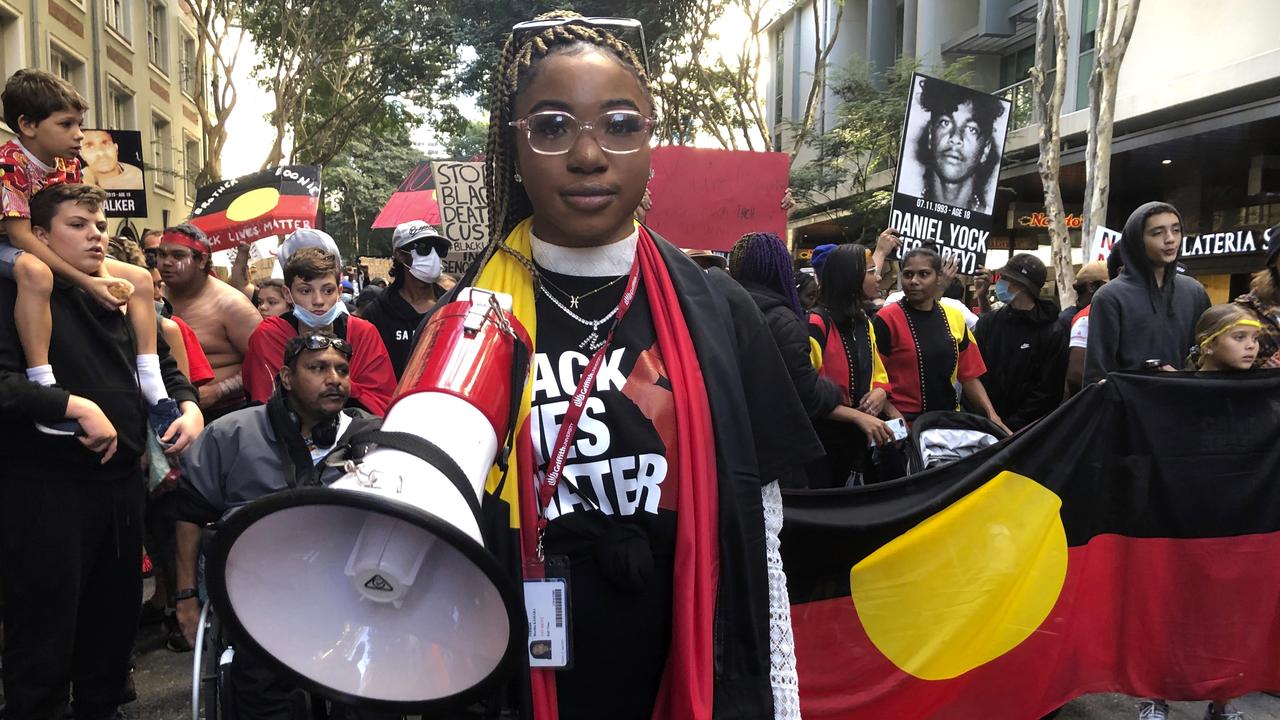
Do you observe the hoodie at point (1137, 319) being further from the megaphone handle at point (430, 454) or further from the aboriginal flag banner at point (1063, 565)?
the megaphone handle at point (430, 454)

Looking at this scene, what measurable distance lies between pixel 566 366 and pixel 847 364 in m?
3.04

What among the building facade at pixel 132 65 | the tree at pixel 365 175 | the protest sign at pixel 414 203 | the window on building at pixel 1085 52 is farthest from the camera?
the tree at pixel 365 175

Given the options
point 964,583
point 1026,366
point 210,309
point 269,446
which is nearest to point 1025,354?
point 1026,366

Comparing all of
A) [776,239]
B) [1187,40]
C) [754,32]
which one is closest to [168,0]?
[754,32]

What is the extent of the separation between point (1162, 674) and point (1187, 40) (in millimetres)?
13211

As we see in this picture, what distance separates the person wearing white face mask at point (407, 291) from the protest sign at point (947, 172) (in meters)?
3.04

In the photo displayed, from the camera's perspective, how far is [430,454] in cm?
107

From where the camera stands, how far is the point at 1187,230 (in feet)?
51.1

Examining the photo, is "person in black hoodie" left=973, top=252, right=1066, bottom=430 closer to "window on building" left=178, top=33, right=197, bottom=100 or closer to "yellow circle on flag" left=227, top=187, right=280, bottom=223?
"yellow circle on flag" left=227, top=187, right=280, bottom=223

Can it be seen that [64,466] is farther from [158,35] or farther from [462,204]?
[158,35]

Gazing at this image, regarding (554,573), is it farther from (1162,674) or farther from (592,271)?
(1162,674)

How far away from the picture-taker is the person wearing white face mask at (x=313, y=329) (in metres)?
4.04

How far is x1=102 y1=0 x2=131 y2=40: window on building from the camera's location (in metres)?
19.2

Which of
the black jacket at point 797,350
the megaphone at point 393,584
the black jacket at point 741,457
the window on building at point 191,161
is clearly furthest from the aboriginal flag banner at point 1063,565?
the window on building at point 191,161
